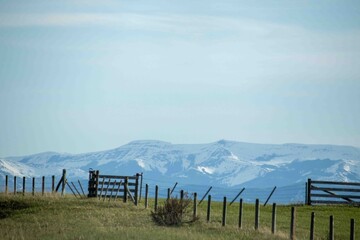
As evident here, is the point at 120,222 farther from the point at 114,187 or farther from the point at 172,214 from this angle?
the point at 114,187

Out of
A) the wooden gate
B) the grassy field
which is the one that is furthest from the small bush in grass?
the wooden gate

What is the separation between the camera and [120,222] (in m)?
47.4

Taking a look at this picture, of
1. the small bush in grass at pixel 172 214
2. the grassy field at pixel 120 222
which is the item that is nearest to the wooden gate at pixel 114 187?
the grassy field at pixel 120 222

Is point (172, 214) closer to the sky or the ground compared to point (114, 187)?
closer to the sky

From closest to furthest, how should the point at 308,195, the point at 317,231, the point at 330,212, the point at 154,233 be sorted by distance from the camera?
the point at 154,233 → the point at 317,231 → the point at 330,212 → the point at 308,195

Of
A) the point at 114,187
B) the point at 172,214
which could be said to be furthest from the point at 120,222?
the point at 114,187

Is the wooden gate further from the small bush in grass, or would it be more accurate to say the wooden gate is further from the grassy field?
the small bush in grass

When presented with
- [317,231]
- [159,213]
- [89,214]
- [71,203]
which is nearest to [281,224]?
[317,231]

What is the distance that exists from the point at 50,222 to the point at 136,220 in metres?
4.41

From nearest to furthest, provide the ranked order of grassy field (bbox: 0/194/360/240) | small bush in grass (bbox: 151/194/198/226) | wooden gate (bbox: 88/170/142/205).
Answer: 1. grassy field (bbox: 0/194/360/240)
2. small bush in grass (bbox: 151/194/198/226)
3. wooden gate (bbox: 88/170/142/205)

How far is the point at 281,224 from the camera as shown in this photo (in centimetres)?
5053

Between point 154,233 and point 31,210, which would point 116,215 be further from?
point 154,233

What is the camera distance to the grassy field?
4078 cm

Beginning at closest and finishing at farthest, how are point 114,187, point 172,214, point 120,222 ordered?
point 120,222 < point 172,214 < point 114,187
